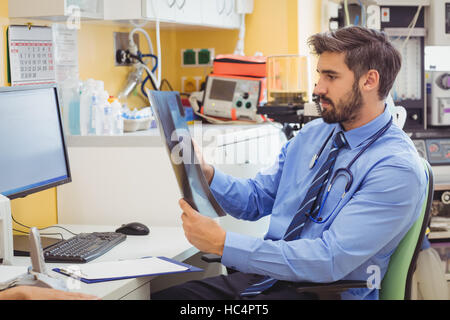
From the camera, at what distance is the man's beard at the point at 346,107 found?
176 centimetres

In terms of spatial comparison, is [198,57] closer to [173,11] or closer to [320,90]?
[173,11]

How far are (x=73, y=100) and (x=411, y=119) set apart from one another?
6.15 feet

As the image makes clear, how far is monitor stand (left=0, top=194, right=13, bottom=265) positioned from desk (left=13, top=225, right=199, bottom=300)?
0.11m

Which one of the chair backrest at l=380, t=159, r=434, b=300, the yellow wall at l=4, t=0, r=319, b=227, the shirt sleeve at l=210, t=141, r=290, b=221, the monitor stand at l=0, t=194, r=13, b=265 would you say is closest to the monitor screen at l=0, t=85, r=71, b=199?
the monitor stand at l=0, t=194, r=13, b=265

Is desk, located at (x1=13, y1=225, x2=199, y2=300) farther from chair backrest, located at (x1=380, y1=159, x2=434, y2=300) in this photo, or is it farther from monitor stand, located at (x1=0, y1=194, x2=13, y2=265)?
chair backrest, located at (x1=380, y1=159, x2=434, y2=300)

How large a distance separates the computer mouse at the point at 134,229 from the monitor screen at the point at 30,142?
10.1 inches

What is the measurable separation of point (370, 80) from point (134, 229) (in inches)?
34.7

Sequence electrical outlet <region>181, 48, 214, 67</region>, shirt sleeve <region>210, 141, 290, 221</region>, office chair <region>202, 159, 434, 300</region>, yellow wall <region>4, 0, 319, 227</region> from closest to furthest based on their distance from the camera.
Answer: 1. office chair <region>202, 159, 434, 300</region>
2. shirt sleeve <region>210, 141, 290, 221</region>
3. yellow wall <region>4, 0, 319, 227</region>
4. electrical outlet <region>181, 48, 214, 67</region>

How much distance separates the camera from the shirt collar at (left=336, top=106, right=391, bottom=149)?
1.77 metres

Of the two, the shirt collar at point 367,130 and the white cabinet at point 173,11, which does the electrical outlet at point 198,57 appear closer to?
the white cabinet at point 173,11

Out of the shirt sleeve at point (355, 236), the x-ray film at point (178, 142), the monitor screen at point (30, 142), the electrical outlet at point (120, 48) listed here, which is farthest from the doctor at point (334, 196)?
the electrical outlet at point (120, 48)
